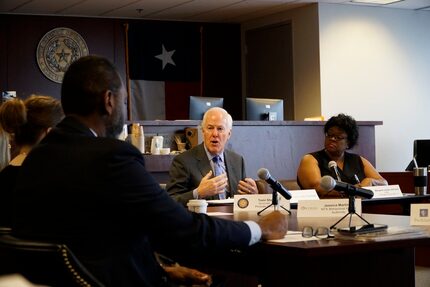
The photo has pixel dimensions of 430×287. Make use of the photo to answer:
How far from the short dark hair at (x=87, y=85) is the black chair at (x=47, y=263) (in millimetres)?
414

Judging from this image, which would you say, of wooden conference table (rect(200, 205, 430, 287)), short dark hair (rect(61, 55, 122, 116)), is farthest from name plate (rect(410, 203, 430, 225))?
short dark hair (rect(61, 55, 122, 116))

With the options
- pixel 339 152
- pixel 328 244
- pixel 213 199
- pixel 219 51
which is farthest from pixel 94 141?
pixel 219 51

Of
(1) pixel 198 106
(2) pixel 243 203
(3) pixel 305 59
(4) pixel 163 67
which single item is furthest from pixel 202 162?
(4) pixel 163 67

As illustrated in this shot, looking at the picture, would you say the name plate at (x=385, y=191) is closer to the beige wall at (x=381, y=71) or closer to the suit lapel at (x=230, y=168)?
the suit lapel at (x=230, y=168)

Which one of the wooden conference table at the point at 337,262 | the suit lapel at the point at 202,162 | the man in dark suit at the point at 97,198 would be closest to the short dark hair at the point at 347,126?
the suit lapel at the point at 202,162

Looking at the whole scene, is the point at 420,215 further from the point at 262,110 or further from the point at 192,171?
the point at 262,110

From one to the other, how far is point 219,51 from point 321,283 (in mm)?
8817

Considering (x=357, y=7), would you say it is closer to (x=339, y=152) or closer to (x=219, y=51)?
(x=219, y=51)

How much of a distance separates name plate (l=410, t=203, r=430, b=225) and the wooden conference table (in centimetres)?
4

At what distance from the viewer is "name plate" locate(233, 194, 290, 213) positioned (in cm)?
378

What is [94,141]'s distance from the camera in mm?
2047

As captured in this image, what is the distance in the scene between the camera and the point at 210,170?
4.63 m

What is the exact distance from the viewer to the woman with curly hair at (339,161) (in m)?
5.13

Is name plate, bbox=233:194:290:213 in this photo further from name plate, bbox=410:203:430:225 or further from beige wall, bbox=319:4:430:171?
beige wall, bbox=319:4:430:171
